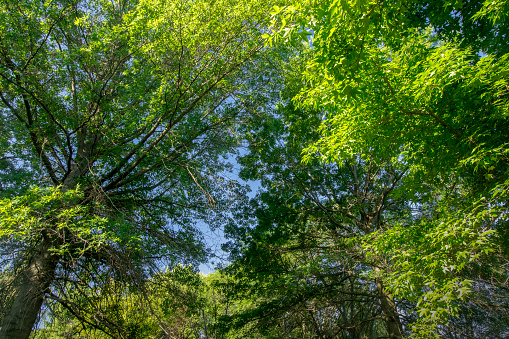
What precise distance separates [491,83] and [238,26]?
525 centimetres

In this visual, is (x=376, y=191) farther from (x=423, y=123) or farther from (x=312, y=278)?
(x=423, y=123)

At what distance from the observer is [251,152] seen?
29.8ft

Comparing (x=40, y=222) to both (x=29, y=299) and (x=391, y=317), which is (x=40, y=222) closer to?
(x=29, y=299)

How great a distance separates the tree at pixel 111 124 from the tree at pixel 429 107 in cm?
354

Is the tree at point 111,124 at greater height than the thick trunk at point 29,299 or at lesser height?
greater

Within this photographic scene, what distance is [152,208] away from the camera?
8.90m

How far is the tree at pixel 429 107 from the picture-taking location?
308 cm

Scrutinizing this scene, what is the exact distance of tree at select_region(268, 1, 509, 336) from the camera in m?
3.08

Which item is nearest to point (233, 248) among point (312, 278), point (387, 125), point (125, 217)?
point (312, 278)

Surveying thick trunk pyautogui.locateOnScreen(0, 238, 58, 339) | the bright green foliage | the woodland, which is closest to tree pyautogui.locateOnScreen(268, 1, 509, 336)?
the woodland

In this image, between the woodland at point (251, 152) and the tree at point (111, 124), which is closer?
the woodland at point (251, 152)

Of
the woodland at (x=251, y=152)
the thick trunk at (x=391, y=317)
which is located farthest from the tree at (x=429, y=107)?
the thick trunk at (x=391, y=317)

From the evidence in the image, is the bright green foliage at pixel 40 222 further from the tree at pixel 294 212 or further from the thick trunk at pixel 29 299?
the tree at pixel 294 212

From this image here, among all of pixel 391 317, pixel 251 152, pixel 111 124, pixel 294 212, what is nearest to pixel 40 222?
pixel 111 124
